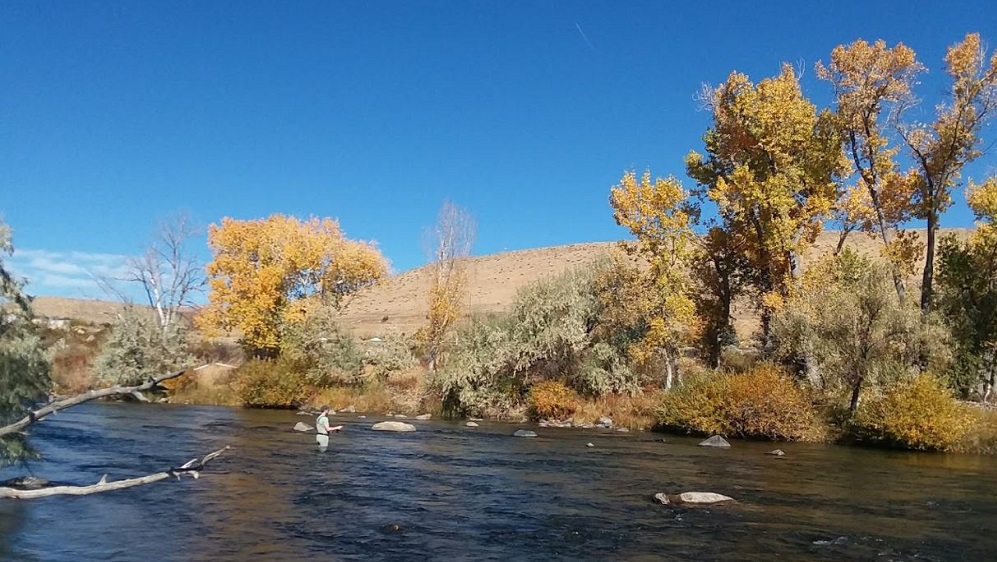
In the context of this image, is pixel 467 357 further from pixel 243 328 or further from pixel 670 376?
pixel 243 328

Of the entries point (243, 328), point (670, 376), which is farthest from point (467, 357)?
point (243, 328)

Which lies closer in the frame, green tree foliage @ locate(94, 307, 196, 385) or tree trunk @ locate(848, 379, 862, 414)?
tree trunk @ locate(848, 379, 862, 414)

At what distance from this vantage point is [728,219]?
42.7 metres

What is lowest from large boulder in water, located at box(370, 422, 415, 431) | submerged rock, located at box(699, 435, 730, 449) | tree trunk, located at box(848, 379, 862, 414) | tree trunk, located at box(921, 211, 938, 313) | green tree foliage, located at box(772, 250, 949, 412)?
large boulder in water, located at box(370, 422, 415, 431)

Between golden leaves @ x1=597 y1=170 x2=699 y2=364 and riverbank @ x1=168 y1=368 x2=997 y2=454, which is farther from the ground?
golden leaves @ x1=597 y1=170 x2=699 y2=364

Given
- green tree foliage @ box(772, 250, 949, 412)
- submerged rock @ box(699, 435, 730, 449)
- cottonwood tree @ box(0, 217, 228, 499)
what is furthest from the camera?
green tree foliage @ box(772, 250, 949, 412)

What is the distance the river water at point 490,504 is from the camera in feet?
48.4

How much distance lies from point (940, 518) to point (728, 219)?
26.5 meters

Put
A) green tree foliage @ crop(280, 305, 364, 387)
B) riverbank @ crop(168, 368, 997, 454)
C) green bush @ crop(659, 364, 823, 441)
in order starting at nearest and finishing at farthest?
riverbank @ crop(168, 368, 997, 454)
green bush @ crop(659, 364, 823, 441)
green tree foliage @ crop(280, 305, 364, 387)

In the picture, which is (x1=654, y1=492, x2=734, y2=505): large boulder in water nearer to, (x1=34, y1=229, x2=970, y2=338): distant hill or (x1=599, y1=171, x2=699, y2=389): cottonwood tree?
(x1=599, y1=171, x2=699, y2=389): cottonwood tree

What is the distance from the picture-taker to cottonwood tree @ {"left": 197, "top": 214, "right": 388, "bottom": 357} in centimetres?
5194

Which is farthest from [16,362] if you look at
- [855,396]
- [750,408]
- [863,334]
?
[855,396]

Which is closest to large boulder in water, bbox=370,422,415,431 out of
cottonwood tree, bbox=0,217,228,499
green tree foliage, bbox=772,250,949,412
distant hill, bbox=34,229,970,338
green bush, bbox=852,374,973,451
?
green tree foliage, bbox=772,250,949,412

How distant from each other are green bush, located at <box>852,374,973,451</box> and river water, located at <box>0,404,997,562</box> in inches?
42.8
